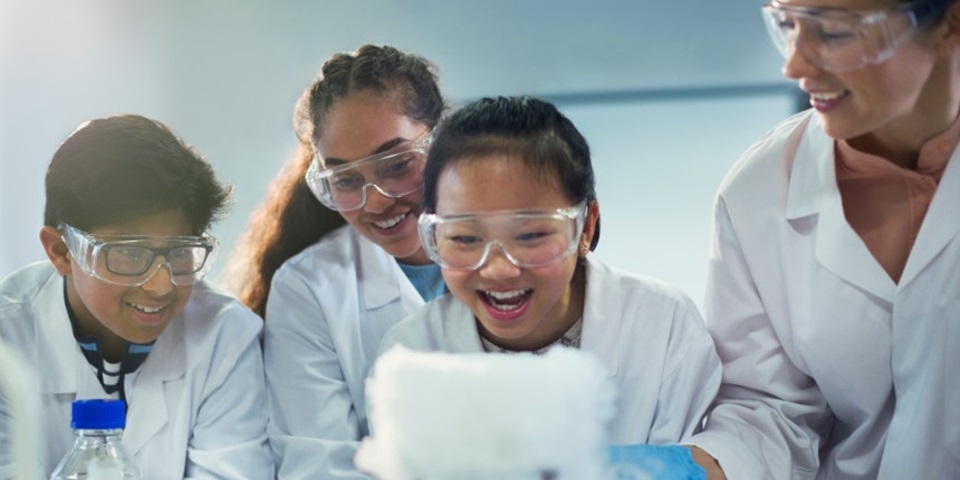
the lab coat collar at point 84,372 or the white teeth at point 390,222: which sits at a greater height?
the white teeth at point 390,222

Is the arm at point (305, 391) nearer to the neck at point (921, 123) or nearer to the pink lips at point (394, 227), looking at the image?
the pink lips at point (394, 227)

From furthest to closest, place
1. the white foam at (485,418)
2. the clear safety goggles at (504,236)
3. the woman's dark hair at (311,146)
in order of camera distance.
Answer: the woman's dark hair at (311,146) → the clear safety goggles at (504,236) → the white foam at (485,418)

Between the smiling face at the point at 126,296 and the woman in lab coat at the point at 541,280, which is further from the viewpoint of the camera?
the smiling face at the point at 126,296

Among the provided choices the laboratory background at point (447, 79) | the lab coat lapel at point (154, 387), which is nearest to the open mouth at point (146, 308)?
the lab coat lapel at point (154, 387)

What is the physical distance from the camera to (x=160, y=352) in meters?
2.41

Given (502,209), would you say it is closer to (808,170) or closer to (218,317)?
(808,170)

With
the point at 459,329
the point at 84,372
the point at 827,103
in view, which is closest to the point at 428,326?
the point at 459,329

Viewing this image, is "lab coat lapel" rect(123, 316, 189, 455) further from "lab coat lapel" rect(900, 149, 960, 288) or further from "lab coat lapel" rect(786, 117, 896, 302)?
"lab coat lapel" rect(900, 149, 960, 288)

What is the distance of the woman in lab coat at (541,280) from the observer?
1969mm

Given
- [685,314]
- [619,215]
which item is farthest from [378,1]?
[685,314]

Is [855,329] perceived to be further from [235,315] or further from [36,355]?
[36,355]

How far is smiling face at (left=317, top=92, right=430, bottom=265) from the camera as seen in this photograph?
7.84ft

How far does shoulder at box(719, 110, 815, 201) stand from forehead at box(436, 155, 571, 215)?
368 mm

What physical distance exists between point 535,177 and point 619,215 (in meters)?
2.81
